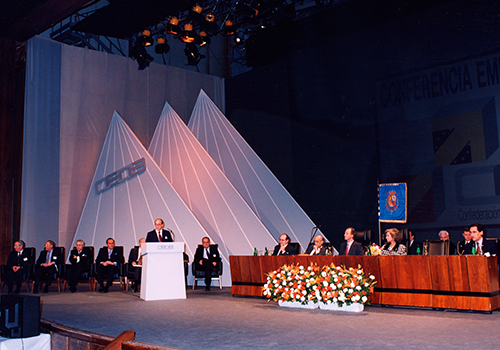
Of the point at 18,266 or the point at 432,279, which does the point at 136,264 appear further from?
the point at 432,279

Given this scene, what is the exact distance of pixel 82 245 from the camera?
817cm

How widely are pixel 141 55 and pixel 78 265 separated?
4688 mm

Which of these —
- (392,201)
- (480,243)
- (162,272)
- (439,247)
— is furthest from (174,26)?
(480,243)

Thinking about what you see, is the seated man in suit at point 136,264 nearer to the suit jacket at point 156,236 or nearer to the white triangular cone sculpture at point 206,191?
the suit jacket at point 156,236

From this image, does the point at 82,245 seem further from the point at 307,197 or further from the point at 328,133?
the point at 328,133


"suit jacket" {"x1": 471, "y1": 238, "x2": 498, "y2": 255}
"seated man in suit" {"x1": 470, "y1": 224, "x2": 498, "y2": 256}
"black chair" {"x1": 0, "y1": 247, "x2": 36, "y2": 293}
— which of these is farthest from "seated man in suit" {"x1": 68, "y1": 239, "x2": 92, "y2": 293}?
"suit jacket" {"x1": 471, "y1": 238, "x2": 498, "y2": 255}

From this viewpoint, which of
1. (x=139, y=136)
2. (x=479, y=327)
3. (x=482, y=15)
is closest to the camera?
(x=479, y=327)

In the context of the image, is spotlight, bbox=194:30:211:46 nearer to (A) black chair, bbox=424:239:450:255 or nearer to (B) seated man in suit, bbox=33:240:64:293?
(B) seated man in suit, bbox=33:240:64:293

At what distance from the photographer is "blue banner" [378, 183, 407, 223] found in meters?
8.23

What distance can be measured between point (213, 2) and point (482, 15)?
203 inches

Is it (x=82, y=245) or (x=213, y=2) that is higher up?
(x=213, y=2)

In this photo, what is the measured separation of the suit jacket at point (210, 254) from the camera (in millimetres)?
7969

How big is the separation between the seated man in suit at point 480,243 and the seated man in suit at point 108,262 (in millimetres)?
5408

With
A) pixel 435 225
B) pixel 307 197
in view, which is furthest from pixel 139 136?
pixel 435 225
